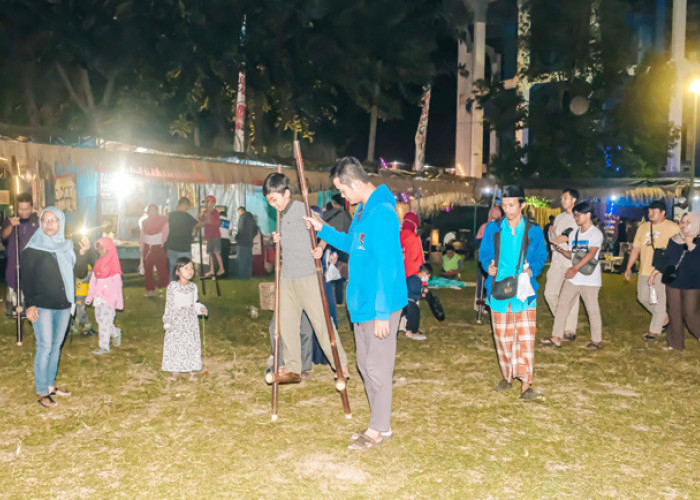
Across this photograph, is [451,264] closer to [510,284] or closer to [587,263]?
[587,263]

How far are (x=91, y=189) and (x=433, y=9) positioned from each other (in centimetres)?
1472

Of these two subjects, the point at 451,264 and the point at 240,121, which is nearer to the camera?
the point at 451,264

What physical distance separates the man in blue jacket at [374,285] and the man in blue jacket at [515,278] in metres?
1.88

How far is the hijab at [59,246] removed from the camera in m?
6.26

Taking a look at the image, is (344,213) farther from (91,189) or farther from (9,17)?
(9,17)

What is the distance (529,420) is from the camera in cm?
619

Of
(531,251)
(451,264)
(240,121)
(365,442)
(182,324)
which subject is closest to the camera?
(365,442)

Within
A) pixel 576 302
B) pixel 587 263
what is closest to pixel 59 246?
pixel 587 263

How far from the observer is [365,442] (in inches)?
212

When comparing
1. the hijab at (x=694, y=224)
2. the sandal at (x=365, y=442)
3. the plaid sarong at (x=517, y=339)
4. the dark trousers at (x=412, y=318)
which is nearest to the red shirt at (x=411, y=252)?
the dark trousers at (x=412, y=318)

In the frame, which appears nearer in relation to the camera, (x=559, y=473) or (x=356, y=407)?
(x=559, y=473)

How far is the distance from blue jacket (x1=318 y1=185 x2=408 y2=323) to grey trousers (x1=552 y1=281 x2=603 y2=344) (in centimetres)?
450

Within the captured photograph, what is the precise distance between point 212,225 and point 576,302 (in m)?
9.79

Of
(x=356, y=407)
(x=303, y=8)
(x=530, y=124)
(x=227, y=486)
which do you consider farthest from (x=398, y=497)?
(x=530, y=124)
